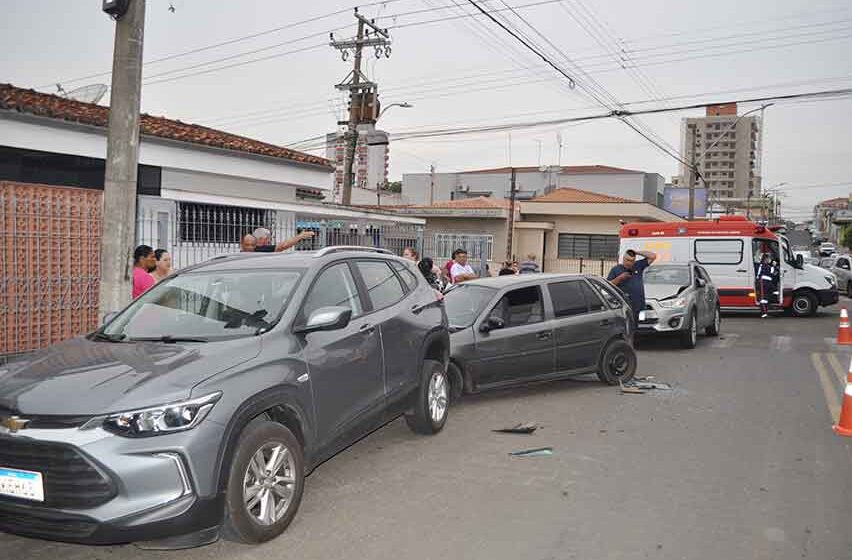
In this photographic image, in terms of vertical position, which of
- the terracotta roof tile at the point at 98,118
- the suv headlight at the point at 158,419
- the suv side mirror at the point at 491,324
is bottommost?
the suv headlight at the point at 158,419

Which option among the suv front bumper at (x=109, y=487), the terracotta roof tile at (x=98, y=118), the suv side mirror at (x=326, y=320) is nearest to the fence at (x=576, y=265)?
the terracotta roof tile at (x=98, y=118)

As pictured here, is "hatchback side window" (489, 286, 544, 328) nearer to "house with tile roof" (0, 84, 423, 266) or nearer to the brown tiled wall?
"house with tile roof" (0, 84, 423, 266)

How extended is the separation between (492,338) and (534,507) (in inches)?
130

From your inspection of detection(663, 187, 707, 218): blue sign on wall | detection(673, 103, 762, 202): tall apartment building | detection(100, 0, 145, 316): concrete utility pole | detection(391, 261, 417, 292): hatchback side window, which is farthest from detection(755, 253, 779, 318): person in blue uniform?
detection(673, 103, 762, 202): tall apartment building

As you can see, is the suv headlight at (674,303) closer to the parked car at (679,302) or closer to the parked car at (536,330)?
the parked car at (679,302)

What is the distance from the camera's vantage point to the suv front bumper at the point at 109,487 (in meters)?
3.48

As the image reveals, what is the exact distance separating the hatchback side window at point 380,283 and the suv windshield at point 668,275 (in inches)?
341

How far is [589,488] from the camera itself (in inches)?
203

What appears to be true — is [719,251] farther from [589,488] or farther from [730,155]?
[730,155]

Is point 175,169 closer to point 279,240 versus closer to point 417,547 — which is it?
point 279,240

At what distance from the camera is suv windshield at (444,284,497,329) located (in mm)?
8109

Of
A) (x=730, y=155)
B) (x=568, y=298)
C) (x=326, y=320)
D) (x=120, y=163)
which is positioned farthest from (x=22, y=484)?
(x=730, y=155)

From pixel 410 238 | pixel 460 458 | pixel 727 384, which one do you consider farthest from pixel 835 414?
pixel 410 238

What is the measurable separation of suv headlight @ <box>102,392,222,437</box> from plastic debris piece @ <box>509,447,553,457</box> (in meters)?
3.11
